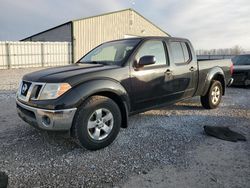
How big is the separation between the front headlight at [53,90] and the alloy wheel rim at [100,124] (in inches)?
23.0

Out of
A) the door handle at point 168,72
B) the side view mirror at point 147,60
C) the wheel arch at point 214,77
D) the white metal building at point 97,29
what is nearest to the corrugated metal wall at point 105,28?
the white metal building at point 97,29

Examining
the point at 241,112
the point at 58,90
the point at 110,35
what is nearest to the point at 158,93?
the point at 58,90

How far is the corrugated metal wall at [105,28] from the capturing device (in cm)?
2269

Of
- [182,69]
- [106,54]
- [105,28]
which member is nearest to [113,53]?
[106,54]

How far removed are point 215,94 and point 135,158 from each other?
12.7 feet

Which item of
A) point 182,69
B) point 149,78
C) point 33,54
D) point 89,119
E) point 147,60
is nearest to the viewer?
point 89,119

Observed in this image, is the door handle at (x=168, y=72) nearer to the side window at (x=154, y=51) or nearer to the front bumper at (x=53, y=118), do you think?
the side window at (x=154, y=51)

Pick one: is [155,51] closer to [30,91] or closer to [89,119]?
[89,119]

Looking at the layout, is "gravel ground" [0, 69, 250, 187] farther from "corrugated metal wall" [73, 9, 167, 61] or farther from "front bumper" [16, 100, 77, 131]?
"corrugated metal wall" [73, 9, 167, 61]

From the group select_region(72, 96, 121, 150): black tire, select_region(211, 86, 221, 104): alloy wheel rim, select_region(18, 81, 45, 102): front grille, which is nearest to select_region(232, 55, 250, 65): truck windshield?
select_region(211, 86, 221, 104): alloy wheel rim

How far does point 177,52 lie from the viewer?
5137 mm

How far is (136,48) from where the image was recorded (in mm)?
4262

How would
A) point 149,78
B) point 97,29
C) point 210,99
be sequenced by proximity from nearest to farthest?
point 149,78
point 210,99
point 97,29

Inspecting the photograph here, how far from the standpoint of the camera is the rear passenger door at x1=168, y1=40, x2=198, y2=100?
16.1 feet
